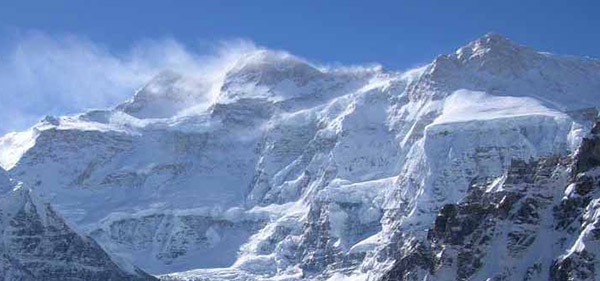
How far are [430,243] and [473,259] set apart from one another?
13628 millimetres

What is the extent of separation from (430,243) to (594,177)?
29241 mm

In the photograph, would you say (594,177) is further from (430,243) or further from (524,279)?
(430,243)

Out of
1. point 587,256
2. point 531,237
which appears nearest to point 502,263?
point 531,237

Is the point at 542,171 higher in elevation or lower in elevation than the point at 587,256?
higher

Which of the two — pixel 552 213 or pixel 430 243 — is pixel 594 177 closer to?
pixel 552 213

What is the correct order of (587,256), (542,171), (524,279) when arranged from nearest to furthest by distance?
(587,256), (524,279), (542,171)

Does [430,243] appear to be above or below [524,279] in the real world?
above

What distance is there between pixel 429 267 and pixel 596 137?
87.2 feet

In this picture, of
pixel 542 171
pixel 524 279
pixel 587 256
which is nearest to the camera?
pixel 587 256

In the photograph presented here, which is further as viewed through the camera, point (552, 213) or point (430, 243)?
point (430, 243)

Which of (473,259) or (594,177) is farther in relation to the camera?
(473,259)

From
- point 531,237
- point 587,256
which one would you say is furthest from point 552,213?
point 587,256

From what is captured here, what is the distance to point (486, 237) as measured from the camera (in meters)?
174

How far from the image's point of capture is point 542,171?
17638cm
